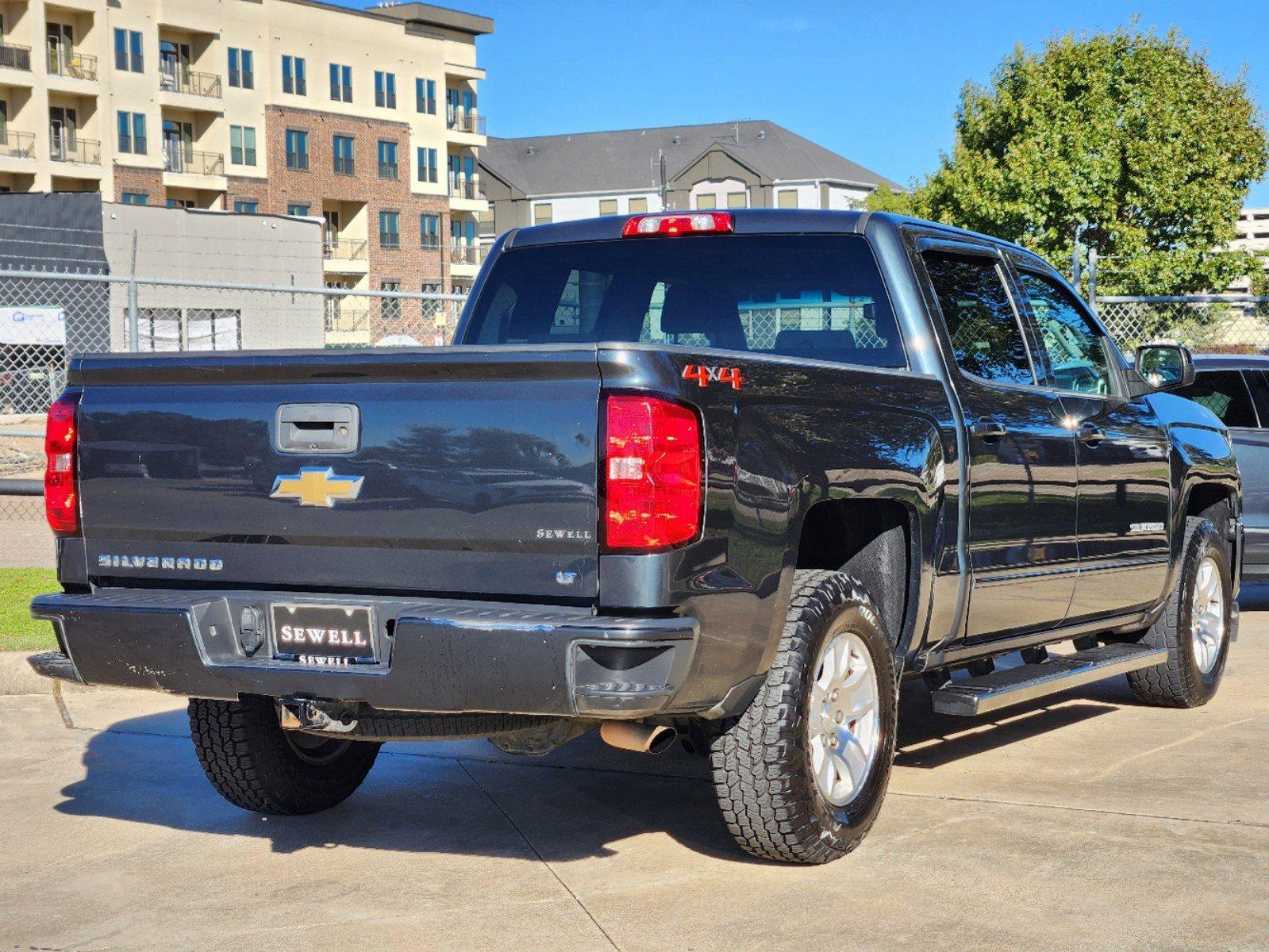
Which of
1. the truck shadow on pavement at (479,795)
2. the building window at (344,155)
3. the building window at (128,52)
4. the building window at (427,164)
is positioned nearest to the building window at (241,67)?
the building window at (128,52)

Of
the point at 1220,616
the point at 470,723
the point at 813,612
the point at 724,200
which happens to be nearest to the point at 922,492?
the point at 813,612

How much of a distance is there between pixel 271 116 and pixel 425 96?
9.31m

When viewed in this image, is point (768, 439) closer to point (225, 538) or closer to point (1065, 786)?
point (225, 538)

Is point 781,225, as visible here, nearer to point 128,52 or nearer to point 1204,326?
point 1204,326

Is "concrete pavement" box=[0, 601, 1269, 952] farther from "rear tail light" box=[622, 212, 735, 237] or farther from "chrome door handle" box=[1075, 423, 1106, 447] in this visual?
"rear tail light" box=[622, 212, 735, 237]

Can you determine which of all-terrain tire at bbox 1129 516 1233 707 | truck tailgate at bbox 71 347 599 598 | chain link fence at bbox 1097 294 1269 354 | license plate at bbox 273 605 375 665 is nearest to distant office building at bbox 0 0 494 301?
chain link fence at bbox 1097 294 1269 354

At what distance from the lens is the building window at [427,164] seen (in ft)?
241

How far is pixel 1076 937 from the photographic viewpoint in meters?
4.31

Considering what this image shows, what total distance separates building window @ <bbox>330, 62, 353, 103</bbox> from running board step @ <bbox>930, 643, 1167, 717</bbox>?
2562 inches

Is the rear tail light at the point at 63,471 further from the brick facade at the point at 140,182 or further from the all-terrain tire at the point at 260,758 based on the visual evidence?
the brick facade at the point at 140,182

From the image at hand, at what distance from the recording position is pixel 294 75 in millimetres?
66750

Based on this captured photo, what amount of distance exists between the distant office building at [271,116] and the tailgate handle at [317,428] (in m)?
54.4

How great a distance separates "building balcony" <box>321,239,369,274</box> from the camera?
2763 inches

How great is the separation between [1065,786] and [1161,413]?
200cm
